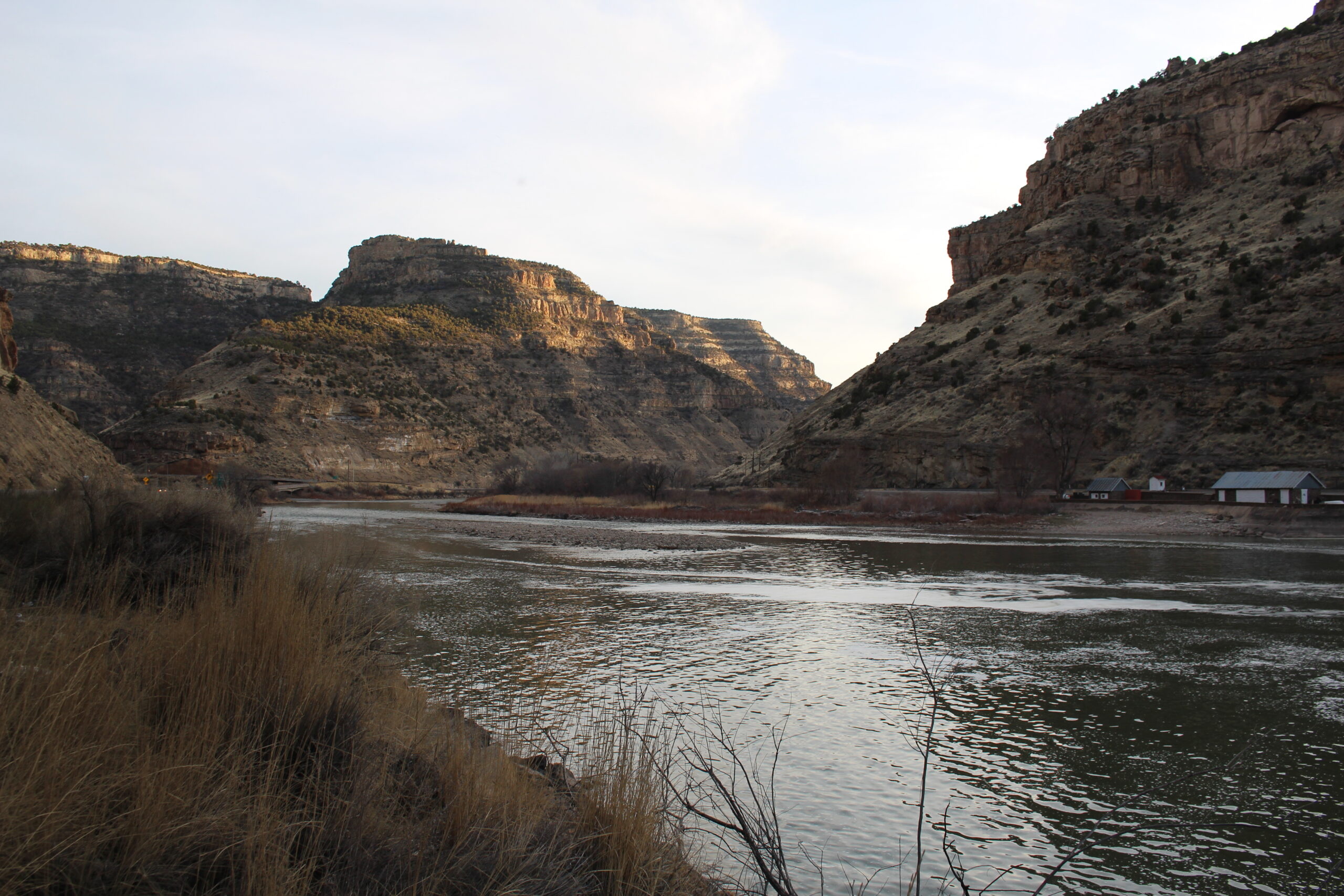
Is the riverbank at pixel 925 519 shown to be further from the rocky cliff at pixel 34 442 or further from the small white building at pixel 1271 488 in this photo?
the rocky cliff at pixel 34 442

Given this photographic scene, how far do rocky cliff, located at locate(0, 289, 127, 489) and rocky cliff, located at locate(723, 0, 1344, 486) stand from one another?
41588 mm

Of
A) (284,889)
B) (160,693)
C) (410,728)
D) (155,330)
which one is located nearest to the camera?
(284,889)

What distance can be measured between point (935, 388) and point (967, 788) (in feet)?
178

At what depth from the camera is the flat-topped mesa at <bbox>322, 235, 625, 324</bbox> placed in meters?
114

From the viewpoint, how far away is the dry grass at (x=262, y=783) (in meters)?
2.74

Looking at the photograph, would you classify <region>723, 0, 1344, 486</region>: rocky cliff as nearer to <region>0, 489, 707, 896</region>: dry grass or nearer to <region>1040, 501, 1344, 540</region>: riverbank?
<region>1040, 501, 1344, 540</region>: riverbank

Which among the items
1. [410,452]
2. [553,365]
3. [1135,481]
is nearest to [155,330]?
[410,452]

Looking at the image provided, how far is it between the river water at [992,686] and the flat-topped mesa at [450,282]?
100951 millimetres

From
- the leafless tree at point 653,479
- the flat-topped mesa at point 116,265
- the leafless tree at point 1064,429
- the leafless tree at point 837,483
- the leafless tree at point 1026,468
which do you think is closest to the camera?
the leafless tree at point 1064,429

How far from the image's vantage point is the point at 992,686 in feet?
29.7

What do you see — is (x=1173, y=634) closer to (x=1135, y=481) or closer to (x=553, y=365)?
(x=1135, y=481)

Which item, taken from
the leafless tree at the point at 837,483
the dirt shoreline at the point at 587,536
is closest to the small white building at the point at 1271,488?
the leafless tree at the point at 837,483

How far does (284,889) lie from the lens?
2.66 metres

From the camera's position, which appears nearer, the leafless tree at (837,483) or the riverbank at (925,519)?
the riverbank at (925,519)
